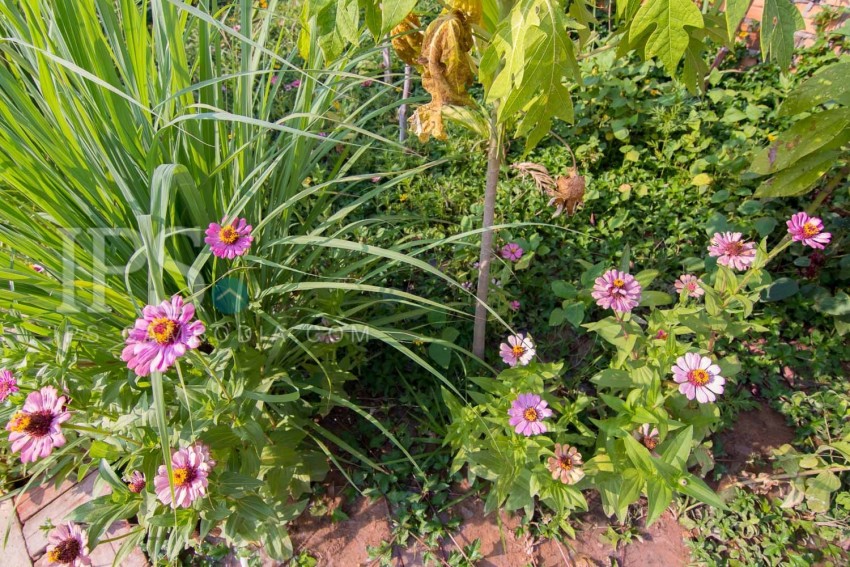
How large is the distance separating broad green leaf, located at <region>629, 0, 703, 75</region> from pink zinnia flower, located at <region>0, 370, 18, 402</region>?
1342mm

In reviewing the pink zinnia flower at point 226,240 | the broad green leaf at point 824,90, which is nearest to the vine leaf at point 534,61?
the pink zinnia flower at point 226,240

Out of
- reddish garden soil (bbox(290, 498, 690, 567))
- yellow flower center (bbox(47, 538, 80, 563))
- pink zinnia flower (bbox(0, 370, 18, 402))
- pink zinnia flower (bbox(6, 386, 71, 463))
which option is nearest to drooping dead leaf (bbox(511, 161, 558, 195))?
reddish garden soil (bbox(290, 498, 690, 567))

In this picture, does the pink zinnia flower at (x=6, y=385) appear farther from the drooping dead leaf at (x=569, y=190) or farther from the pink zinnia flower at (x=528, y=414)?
the drooping dead leaf at (x=569, y=190)

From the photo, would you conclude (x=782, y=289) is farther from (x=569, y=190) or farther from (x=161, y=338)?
(x=161, y=338)

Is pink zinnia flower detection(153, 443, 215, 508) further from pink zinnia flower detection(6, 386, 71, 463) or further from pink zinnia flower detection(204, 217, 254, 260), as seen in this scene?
pink zinnia flower detection(204, 217, 254, 260)

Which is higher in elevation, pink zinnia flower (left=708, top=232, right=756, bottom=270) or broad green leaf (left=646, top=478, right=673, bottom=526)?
pink zinnia flower (left=708, top=232, right=756, bottom=270)

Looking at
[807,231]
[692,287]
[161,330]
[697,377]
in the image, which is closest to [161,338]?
[161,330]

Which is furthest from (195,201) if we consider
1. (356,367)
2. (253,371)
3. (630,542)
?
(630,542)

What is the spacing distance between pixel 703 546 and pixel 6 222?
1945mm

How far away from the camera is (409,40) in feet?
3.77

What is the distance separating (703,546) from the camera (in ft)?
4.63

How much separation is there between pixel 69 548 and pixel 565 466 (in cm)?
109

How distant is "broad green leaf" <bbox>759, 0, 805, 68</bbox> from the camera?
0.81 meters

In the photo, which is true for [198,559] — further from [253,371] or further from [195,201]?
[195,201]
